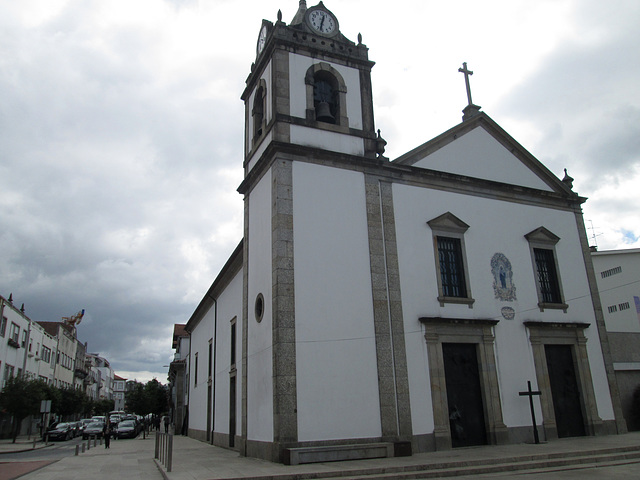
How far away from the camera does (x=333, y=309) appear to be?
14.3m

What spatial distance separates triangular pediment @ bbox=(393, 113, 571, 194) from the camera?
57.9 feet

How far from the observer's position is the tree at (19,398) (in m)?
30.1

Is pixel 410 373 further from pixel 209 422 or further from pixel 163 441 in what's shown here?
pixel 209 422

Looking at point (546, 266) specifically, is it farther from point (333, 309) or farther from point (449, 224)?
point (333, 309)

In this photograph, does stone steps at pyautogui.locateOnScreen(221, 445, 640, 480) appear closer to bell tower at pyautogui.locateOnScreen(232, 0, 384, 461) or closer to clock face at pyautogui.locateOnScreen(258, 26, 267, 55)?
bell tower at pyautogui.locateOnScreen(232, 0, 384, 461)

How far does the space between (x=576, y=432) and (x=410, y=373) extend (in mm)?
6600

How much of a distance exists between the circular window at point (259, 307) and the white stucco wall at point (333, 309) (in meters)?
1.68

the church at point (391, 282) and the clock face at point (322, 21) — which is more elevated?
the clock face at point (322, 21)

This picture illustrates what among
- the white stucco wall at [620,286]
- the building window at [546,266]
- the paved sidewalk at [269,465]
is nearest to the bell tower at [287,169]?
the paved sidewalk at [269,465]

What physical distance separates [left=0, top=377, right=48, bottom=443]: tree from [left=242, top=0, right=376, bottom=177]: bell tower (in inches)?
901

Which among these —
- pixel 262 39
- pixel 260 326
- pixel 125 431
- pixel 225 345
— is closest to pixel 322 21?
pixel 262 39

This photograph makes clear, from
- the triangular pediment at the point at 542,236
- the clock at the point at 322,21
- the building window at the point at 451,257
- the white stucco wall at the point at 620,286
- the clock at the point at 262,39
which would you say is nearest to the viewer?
the building window at the point at 451,257

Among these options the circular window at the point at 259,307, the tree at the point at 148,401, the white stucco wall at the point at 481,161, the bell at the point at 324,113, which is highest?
the bell at the point at 324,113

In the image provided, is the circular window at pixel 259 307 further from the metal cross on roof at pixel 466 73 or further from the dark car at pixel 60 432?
the dark car at pixel 60 432
